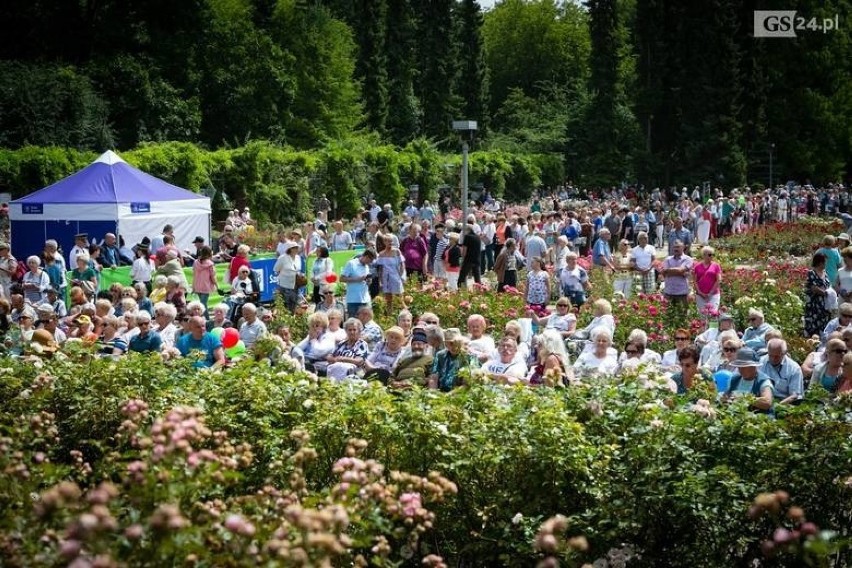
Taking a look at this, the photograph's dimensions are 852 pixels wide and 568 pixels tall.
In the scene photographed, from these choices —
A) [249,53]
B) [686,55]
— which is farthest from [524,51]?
[249,53]

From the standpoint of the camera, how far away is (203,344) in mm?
Answer: 11438

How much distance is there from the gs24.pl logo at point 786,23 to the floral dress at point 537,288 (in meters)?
→ 43.0

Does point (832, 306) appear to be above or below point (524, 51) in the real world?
below

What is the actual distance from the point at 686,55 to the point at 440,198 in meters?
16.6

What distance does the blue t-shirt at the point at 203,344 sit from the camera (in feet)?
37.0

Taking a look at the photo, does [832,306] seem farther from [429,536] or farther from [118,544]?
[118,544]

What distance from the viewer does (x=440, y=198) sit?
1897 inches

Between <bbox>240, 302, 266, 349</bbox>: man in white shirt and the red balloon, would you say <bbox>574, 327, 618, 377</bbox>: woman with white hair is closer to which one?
the red balloon

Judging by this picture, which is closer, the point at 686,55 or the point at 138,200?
the point at 138,200

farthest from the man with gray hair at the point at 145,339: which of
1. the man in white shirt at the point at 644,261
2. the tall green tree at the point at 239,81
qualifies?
the tall green tree at the point at 239,81

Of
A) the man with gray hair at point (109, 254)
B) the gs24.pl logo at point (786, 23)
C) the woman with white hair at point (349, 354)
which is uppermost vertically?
the gs24.pl logo at point (786, 23)

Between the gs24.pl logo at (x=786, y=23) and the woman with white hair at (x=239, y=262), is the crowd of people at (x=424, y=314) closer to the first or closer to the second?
the woman with white hair at (x=239, y=262)

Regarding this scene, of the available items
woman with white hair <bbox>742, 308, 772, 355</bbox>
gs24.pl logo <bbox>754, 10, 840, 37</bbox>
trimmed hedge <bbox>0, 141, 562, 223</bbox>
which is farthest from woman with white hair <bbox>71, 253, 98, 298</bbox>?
gs24.pl logo <bbox>754, 10, 840, 37</bbox>

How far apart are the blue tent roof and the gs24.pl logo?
3905 cm
